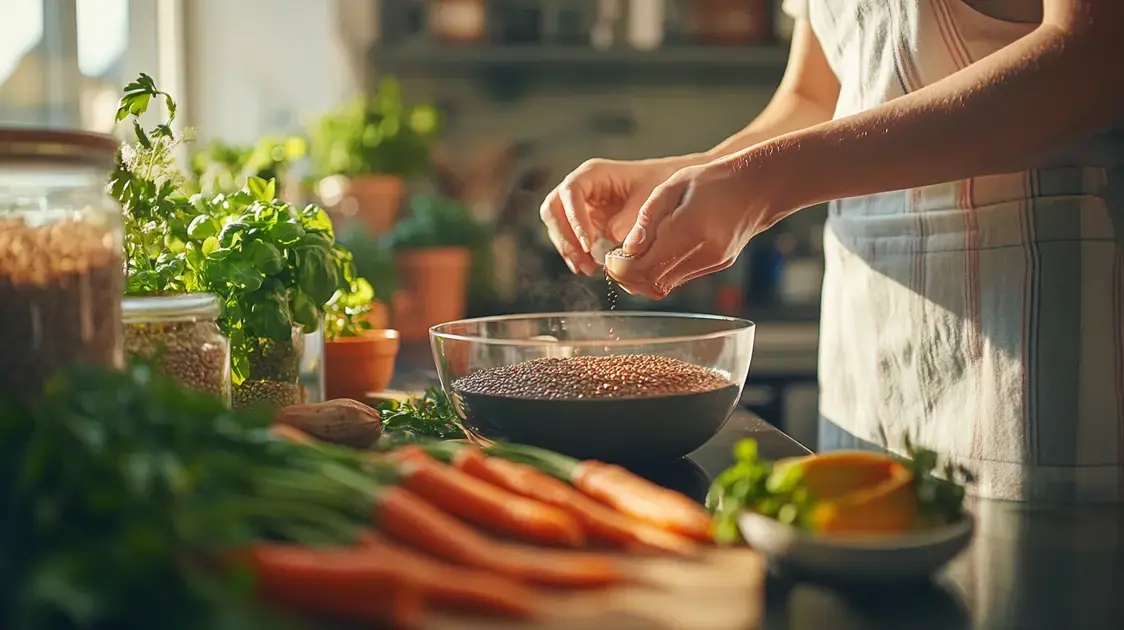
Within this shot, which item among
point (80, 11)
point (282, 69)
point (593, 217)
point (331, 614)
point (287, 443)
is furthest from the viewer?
point (282, 69)

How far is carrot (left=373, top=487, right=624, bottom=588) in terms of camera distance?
68 cm

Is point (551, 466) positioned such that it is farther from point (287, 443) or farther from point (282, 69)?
point (282, 69)

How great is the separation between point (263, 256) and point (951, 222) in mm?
767

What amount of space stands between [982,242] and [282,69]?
8.62 ft

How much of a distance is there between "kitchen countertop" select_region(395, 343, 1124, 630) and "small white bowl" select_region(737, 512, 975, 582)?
0.06 ft

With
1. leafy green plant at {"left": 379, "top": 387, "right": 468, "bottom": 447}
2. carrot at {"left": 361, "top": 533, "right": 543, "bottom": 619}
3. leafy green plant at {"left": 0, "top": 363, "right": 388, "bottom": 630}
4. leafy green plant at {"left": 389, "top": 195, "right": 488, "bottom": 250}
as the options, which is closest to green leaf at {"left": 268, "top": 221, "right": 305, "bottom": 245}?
leafy green plant at {"left": 379, "top": 387, "right": 468, "bottom": 447}

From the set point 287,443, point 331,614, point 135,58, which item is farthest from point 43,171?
point 135,58

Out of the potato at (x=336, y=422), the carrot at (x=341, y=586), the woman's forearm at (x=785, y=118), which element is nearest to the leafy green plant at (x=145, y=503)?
the carrot at (x=341, y=586)

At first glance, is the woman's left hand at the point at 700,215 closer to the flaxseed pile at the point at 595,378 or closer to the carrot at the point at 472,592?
the flaxseed pile at the point at 595,378

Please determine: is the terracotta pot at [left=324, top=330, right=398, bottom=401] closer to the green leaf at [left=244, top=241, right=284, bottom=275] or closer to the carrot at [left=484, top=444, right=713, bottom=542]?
the green leaf at [left=244, top=241, right=284, bottom=275]

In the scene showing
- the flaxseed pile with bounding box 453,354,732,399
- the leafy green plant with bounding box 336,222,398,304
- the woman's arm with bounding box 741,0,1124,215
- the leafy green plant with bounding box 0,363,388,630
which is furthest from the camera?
the leafy green plant with bounding box 336,222,398,304

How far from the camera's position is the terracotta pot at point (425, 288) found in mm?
2740

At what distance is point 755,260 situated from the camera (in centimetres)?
353

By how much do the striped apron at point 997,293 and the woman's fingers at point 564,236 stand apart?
373 millimetres
